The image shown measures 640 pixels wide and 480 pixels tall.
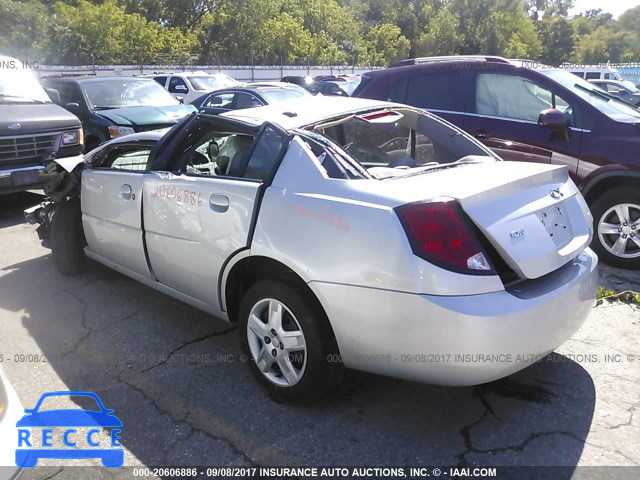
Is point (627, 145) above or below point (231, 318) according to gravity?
above

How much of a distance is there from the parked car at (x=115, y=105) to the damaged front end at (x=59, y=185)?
355cm

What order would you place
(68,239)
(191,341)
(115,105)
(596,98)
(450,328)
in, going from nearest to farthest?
1. (450,328)
2. (191,341)
3. (68,239)
4. (596,98)
5. (115,105)

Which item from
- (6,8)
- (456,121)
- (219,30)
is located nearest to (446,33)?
(219,30)

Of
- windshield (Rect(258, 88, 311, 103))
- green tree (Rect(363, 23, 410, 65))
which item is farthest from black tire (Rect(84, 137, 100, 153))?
green tree (Rect(363, 23, 410, 65))

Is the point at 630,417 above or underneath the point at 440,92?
underneath

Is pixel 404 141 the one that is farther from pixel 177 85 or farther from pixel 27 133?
pixel 177 85

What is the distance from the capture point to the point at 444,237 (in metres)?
2.40

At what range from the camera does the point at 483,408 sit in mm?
2920

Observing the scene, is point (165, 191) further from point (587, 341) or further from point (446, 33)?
point (446, 33)

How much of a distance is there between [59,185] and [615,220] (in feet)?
16.8

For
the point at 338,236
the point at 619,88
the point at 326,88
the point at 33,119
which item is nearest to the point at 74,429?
the point at 338,236

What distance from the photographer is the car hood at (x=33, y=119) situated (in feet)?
22.3

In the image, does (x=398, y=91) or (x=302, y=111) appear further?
(x=398, y=91)

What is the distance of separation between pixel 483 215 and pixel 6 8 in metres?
46.8
